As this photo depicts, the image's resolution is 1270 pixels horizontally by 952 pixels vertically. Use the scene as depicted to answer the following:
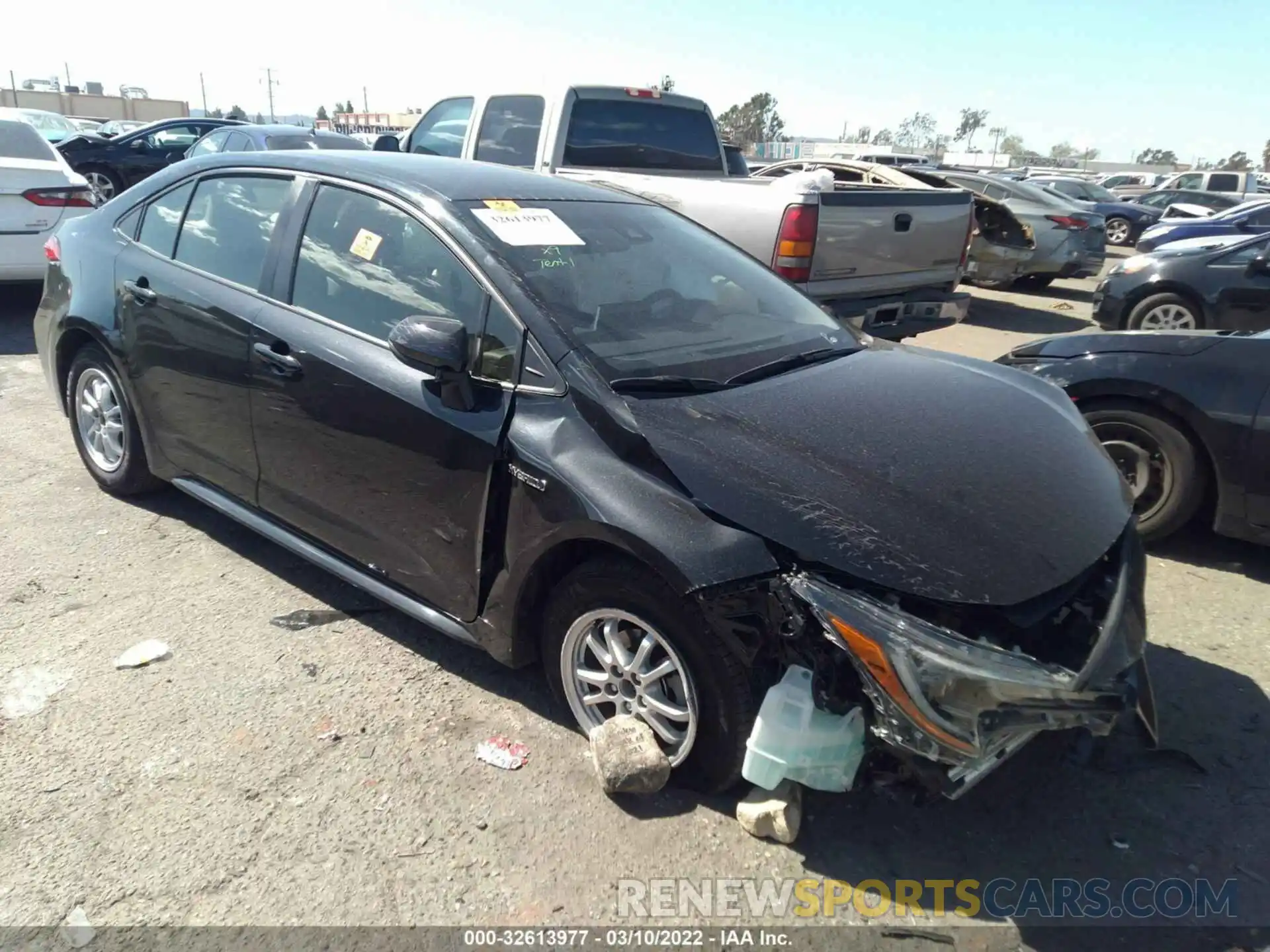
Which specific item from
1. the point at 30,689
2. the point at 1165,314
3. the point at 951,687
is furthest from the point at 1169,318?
the point at 30,689

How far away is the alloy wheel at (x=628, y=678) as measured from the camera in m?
2.66

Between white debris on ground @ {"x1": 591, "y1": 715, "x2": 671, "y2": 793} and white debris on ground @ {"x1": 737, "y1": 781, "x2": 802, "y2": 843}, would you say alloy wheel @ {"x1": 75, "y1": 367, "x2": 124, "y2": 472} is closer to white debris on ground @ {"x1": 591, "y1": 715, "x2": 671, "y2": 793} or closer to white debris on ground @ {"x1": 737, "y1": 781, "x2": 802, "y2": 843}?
white debris on ground @ {"x1": 591, "y1": 715, "x2": 671, "y2": 793}

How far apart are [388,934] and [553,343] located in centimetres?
169

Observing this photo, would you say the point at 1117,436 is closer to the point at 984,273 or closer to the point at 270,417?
the point at 270,417

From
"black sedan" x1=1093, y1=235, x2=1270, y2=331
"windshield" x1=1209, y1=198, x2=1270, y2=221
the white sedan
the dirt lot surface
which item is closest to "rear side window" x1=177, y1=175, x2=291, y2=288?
the dirt lot surface

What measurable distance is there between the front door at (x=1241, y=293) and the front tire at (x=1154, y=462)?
202 inches

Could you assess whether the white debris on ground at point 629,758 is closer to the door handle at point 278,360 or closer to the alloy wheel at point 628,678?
the alloy wheel at point 628,678

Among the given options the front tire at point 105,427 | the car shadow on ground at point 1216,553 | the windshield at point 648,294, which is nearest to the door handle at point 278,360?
the windshield at point 648,294

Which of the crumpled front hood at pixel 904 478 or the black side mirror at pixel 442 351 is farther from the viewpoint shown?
the black side mirror at pixel 442 351

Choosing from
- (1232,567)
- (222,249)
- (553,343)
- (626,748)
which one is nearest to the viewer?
(626,748)

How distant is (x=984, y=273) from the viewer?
12.4 metres

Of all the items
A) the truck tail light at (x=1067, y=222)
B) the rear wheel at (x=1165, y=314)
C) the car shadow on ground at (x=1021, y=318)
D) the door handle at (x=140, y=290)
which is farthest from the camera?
the truck tail light at (x=1067, y=222)

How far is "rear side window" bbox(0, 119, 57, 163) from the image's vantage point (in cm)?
838

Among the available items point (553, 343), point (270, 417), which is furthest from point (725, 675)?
point (270, 417)
